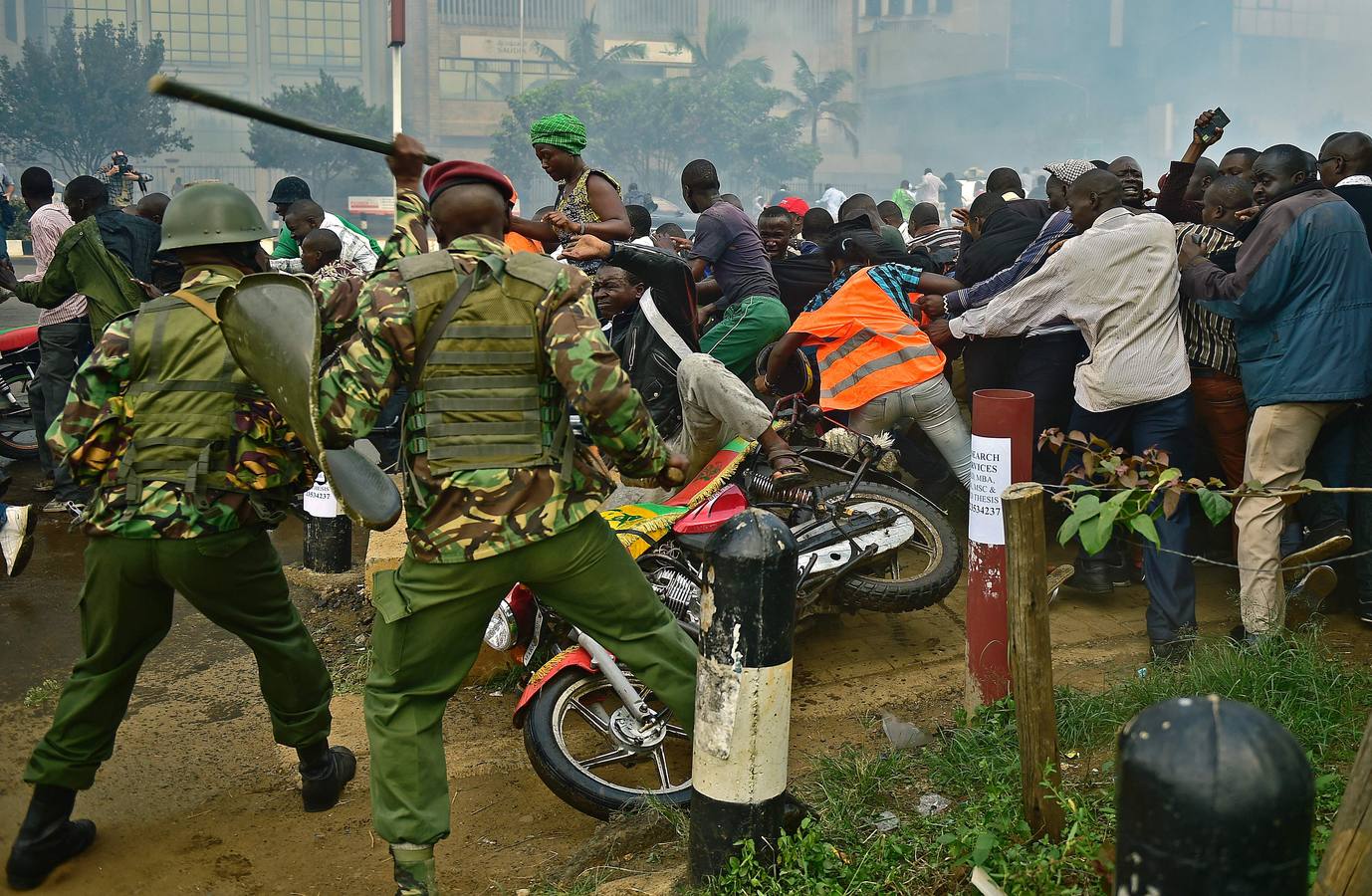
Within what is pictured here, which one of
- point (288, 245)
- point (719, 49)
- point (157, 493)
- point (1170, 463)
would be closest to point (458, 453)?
point (157, 493)

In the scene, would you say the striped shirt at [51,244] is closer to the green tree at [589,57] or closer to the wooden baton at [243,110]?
the wooden baton at [243,110]

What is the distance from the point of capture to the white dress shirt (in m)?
8.06

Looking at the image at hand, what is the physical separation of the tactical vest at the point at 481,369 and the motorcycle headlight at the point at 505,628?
165 centimetres

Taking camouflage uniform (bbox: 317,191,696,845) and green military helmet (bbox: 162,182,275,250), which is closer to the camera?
camouflage uniform (bbox: 317,191,696,845)

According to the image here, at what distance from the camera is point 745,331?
22.6 ft

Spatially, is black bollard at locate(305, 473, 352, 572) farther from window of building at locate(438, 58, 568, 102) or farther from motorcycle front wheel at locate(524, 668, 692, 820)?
window of building at locate(438, 58, 568, 102)

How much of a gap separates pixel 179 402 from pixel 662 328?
2.47 metres

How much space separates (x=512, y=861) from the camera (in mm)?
4055

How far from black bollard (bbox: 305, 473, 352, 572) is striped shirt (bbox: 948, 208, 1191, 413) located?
3.93 meters

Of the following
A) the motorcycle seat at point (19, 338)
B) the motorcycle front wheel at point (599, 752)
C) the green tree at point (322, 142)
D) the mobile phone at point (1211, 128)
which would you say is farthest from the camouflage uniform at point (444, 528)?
the green tree at point (322, 142)

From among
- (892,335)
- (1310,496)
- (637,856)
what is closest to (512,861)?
(637,856)

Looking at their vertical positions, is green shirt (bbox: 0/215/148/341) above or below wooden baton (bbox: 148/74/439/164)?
below

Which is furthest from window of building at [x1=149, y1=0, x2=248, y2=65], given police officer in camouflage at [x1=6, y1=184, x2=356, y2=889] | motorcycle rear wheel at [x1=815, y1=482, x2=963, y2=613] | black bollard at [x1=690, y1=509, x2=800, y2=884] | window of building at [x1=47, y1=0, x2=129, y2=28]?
black bollard at [x1=690, y1=509, x2=800, y2=884]

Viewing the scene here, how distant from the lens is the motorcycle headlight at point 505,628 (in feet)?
16.4
